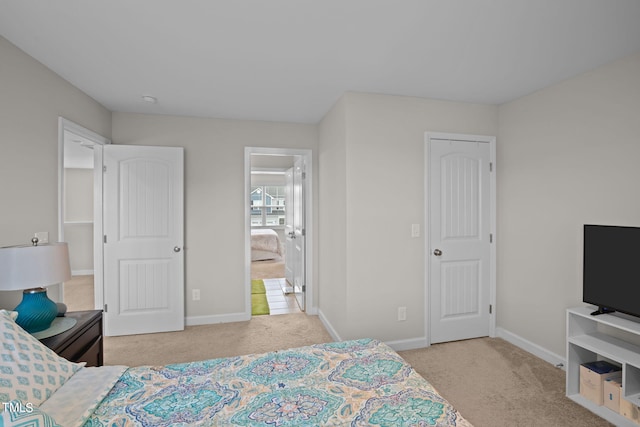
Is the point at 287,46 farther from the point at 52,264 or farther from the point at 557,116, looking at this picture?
the point at 557,116

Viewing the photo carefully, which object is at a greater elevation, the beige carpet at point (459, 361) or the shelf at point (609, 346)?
the shelf at point (609, 346)

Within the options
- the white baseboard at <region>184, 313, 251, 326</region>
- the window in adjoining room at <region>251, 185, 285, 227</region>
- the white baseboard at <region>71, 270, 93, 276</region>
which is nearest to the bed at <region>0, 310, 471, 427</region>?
the white baseboard at <region>184, 313, 251, 326</region>

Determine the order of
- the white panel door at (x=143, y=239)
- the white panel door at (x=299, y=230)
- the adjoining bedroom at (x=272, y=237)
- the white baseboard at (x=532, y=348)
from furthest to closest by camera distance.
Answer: the adjoining bedroom at (x=272, y=237) → the white panel door at (x=299, y=230) → the white panel door at (x=143, y=239) → the white baseboard at (x=532, y=348)

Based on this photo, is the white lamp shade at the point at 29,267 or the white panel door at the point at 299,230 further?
the white panel door at the point at 299,230

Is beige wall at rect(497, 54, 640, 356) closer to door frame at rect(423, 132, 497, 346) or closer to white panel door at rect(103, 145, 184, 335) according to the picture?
door frame at rect(423, 132, 497, 346)

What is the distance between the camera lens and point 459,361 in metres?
2.88

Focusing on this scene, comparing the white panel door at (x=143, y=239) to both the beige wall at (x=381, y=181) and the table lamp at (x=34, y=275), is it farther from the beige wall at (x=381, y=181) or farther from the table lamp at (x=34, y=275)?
the table lamp at (x=34, y=275)

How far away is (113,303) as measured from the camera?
3471 mm

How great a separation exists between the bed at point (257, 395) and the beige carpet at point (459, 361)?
1107 millimetres

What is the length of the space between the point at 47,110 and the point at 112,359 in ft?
7.15

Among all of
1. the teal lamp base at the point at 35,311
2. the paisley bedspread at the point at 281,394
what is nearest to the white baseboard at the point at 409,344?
the paisley bedspread at the point at 281,394

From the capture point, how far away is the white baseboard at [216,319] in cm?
376

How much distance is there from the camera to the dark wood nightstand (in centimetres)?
176

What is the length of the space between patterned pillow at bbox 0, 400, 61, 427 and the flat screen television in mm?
3040
